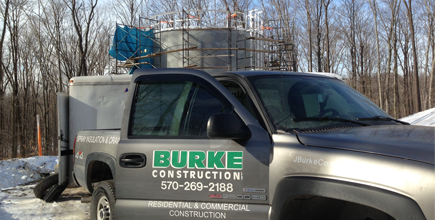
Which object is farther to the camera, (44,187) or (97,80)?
(97,80)

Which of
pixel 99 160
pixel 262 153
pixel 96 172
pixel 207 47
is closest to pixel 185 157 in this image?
pixel 262 153

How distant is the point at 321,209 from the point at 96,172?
294 centimetres

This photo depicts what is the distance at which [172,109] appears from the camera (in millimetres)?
3301

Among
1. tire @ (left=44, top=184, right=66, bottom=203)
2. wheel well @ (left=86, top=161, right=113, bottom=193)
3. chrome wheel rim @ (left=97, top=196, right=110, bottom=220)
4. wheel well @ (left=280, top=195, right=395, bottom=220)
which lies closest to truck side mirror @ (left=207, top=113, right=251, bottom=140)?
wheel well @ (left=280, top=195, right=395, bottom=220)

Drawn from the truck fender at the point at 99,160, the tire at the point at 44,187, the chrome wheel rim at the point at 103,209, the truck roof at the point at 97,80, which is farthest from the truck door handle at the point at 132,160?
the truck roof at the point at 97,80

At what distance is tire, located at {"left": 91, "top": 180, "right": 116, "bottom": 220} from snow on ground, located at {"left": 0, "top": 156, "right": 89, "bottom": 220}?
221 cm

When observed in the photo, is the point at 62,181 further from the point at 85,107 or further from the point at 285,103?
the point at 285,103

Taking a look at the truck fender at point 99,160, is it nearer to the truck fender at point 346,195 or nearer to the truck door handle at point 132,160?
the truck door handle at point 132,160

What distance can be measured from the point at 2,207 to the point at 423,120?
54.1ft

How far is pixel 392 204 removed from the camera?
1.98 m

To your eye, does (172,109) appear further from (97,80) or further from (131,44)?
(131,44)

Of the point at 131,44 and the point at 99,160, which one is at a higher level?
the point at 131,44

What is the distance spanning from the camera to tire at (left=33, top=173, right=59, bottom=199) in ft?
23.9

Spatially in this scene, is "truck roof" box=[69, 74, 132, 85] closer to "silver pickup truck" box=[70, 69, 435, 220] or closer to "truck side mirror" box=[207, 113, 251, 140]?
"silver pickup truck" box=[70, 69, 435, 220]
